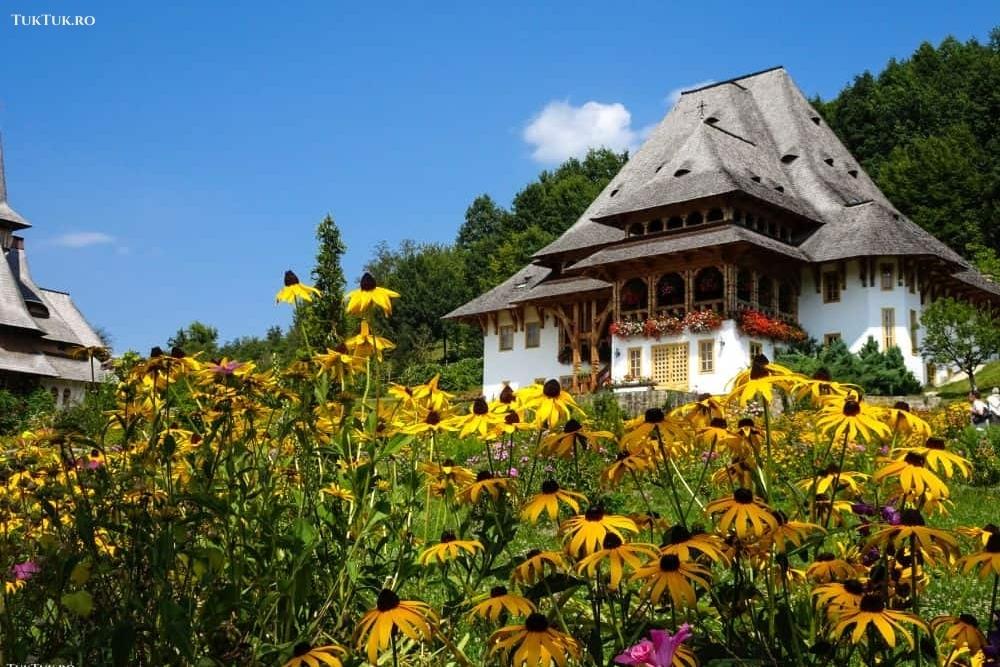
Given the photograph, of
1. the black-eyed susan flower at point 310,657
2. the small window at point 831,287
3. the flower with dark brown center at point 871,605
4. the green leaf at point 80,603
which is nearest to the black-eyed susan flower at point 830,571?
the flower with dark brown center at point 871,605

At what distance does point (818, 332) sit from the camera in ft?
101

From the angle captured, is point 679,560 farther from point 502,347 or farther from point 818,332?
point 502,347

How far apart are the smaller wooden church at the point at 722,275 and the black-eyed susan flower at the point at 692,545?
25187 millimetres

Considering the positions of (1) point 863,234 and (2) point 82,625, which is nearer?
(2) point 82,625

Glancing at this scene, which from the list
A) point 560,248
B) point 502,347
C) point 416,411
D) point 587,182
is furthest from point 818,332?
point 587,182

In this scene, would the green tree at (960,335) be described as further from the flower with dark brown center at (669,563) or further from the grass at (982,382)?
the flower with dark brown center at (669,563)

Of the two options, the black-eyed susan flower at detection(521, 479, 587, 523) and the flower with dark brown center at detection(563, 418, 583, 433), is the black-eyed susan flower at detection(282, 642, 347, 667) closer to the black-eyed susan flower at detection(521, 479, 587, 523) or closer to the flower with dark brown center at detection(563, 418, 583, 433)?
the black-eyed susan flower at detection(521, 479, 587, 523)

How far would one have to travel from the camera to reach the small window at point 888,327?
29625mm

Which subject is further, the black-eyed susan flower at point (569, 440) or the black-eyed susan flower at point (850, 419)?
the black-eyed susan flower at point (569, 440)

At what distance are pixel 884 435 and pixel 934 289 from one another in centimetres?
3285

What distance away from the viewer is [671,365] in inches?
1146

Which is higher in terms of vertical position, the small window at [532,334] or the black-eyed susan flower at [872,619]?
Answer: the small window at [532,334]

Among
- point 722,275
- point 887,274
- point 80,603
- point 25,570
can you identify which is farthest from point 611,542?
point 887,274

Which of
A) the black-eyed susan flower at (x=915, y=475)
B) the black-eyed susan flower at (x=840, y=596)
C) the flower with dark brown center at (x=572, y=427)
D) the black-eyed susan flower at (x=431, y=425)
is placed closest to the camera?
the black-eyed susan flower at (x=840, y=596)
